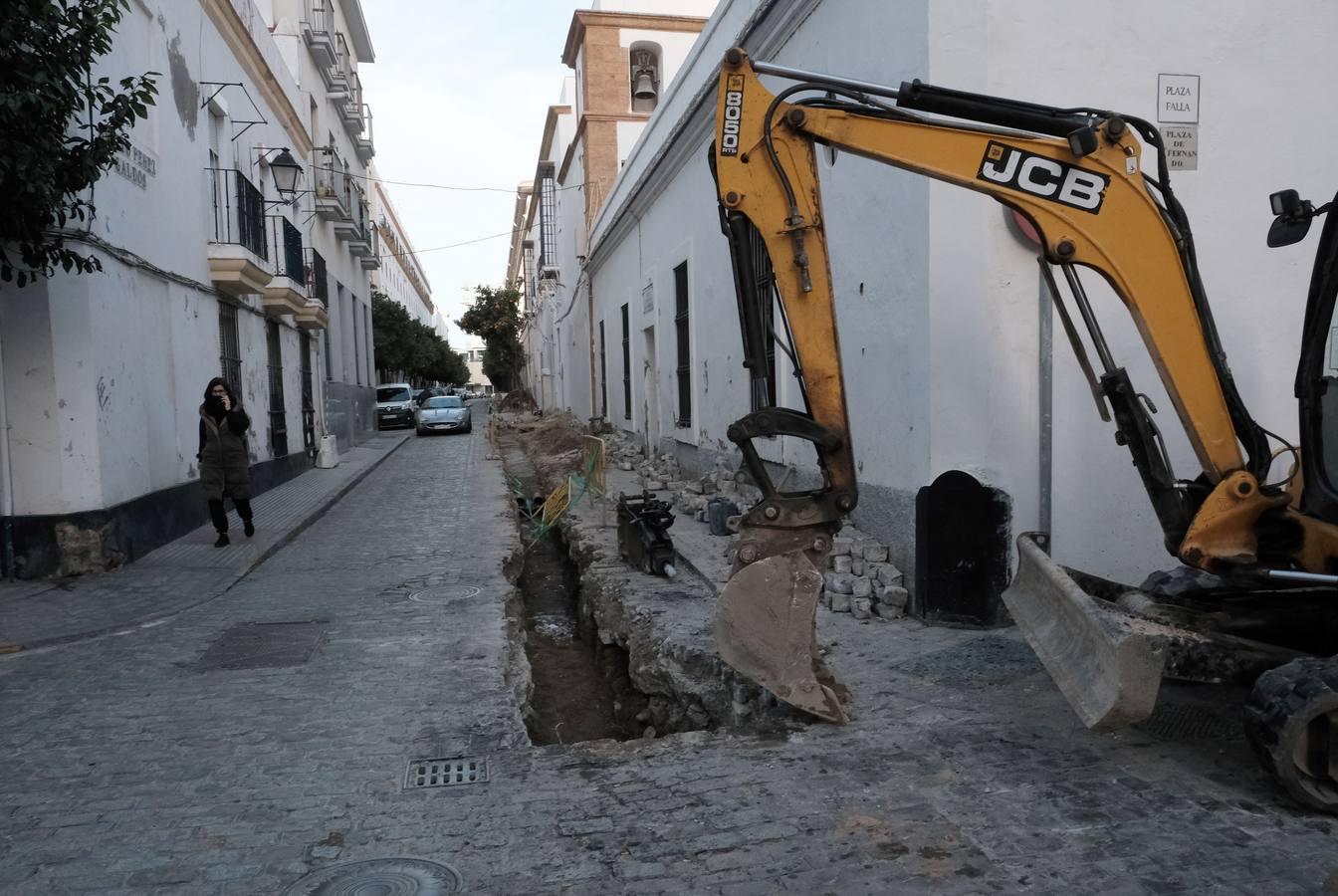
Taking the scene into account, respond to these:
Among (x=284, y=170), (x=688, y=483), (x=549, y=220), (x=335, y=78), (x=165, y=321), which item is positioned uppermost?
(x=335, y=78)

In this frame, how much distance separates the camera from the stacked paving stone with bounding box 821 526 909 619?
5684mm

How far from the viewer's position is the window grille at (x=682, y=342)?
40.8ft

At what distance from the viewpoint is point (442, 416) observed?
27500mm

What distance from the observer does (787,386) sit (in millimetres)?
8266

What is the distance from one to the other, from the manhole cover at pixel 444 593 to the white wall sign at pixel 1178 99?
552 centimetres

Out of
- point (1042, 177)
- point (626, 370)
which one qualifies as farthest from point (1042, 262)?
point (626, 370)

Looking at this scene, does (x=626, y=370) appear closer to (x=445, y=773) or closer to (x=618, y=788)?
(x=445, y=773)

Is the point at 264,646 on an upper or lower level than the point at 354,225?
lower

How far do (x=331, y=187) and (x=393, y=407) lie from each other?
11.7 m

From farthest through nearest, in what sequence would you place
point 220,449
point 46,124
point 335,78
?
point 335,78 < point 220,449 < point 46,124

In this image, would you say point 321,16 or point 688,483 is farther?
point 321,16

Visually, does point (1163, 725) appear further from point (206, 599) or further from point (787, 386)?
point (206, 599)

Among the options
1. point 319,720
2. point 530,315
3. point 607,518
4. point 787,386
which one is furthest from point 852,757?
point 530,315

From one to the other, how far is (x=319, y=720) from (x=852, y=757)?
93.1 inches
